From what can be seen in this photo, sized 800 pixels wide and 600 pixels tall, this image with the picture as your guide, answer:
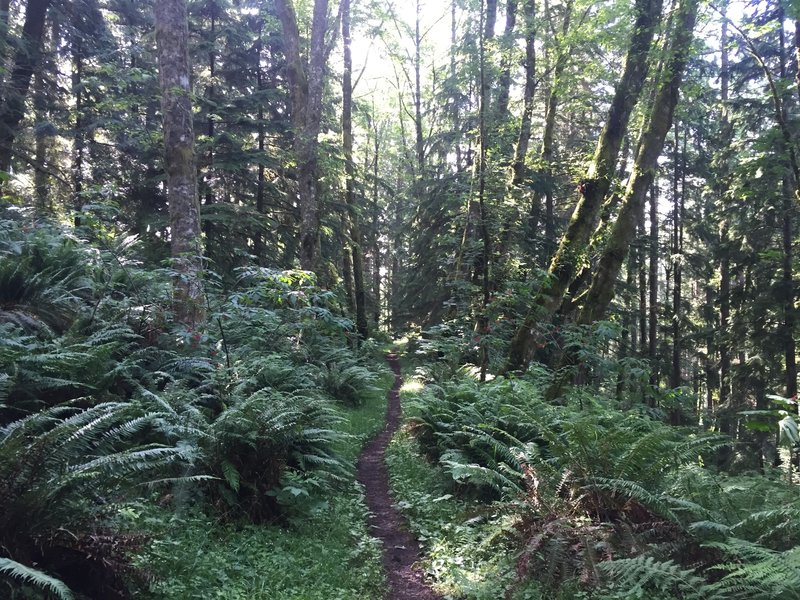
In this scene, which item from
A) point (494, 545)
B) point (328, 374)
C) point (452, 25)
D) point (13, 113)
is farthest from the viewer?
point (452, 25)

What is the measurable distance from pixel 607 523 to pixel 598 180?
778 cm

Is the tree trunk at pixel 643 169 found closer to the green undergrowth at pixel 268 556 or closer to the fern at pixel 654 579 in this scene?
the green undergrowth at pixel 268 556

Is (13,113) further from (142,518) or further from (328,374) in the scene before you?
(142,518)

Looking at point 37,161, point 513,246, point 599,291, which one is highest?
point 37,161

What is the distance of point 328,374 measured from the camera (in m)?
12.1

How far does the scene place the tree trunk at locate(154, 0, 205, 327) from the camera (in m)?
8.36

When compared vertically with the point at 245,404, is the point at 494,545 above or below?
below

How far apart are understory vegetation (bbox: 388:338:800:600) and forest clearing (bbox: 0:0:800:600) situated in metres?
0.03

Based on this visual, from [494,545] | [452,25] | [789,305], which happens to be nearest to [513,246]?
[789,305]

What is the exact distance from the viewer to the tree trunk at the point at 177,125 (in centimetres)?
836

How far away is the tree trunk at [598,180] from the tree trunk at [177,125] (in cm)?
671

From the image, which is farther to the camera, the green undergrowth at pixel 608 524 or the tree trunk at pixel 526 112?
the tree trunk at pixel 526 112

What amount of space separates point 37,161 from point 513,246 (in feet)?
45.0

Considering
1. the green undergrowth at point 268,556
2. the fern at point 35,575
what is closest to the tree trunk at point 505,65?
the green undergrowth at point 268,556
